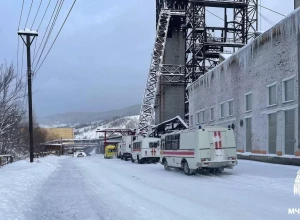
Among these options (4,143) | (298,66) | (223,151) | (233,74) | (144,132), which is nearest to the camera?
(223,151)

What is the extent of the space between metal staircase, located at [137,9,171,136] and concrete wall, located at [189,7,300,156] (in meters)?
20.3

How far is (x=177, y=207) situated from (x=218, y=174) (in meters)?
10.2

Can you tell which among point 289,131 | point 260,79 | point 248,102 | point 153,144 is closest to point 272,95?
point 260,79

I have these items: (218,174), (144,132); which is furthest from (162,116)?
(218,174)

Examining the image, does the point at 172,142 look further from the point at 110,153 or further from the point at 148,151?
the point at 110,153

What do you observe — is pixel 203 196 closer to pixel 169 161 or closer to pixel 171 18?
pixel 169 161

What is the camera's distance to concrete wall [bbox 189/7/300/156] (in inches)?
930

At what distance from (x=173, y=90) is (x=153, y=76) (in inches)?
157

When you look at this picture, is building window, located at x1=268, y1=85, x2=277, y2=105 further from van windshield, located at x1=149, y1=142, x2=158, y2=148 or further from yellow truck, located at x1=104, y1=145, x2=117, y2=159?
yellow truck, located at x1=104, y1=145, x2=117, y2=159

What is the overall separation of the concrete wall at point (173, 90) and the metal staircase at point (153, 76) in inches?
61.3

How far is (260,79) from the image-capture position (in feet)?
91.9

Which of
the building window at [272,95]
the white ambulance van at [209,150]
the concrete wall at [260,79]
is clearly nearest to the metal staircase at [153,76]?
the concrete wall at [260,79]

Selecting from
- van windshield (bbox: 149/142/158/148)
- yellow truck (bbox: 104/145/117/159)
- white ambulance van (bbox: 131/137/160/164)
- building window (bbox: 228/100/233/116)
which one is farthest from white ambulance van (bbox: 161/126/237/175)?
yellow truck (bbox: 104/145/117/159)

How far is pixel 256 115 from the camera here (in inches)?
1132
